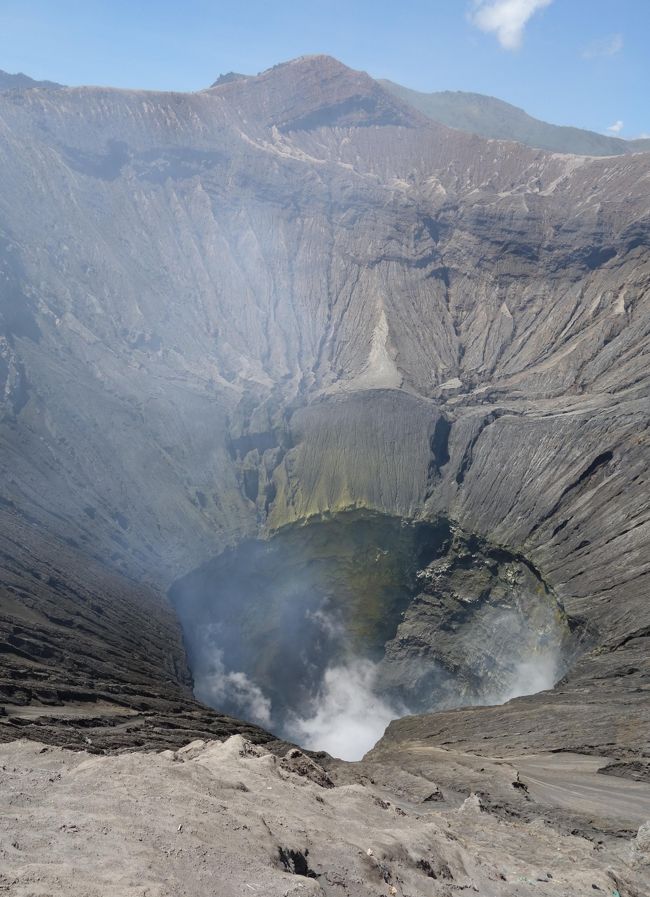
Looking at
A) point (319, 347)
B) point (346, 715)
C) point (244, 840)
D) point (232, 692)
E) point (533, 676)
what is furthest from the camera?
point (319, 347)

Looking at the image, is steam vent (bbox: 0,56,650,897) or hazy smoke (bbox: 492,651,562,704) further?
hazy smoke (bbox: 492,651,562,704)

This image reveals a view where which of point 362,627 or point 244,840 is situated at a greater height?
point 362,627

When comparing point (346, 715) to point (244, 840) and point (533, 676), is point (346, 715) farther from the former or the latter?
point (244, 840)

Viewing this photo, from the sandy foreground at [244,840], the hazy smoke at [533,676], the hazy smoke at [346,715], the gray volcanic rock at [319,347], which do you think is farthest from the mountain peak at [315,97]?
the sandy foreground at [244,840]

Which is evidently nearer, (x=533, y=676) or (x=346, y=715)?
(x=533, y=676)

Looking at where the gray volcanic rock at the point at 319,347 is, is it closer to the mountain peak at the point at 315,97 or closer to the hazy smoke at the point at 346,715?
the mountain peak at the point at 315,97

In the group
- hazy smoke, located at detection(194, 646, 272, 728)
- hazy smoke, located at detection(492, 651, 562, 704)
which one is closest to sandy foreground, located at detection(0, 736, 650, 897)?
hazy smoke, located at detection(492, 651, 562, 704)

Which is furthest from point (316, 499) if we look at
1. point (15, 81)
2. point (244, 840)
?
point (15, 81)

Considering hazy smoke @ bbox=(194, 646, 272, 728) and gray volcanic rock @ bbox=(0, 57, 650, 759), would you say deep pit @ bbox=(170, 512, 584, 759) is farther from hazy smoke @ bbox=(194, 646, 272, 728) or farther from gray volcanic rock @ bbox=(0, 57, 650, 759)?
gray volcanic rock @ bbox=(0, 57, 650, 759)
